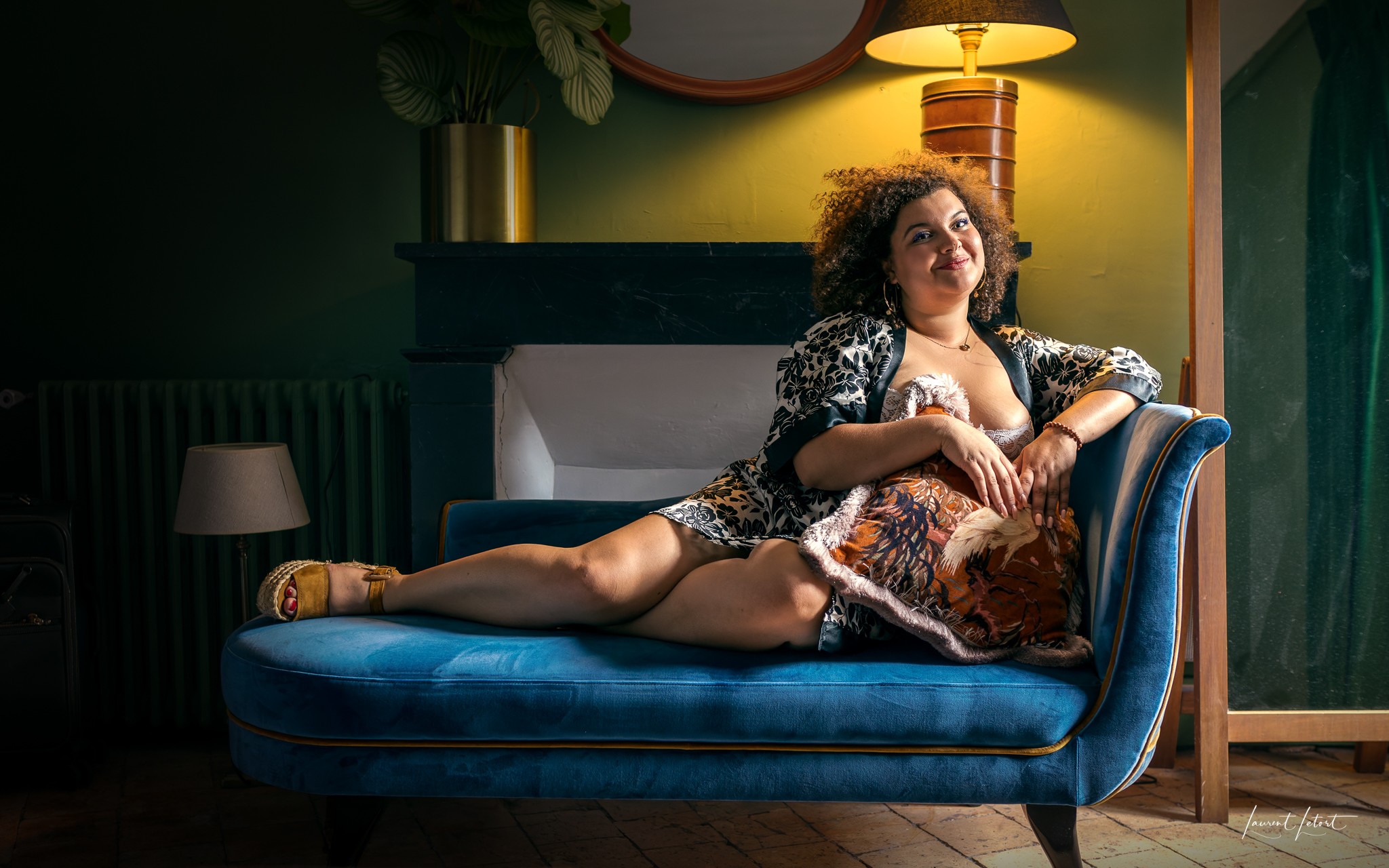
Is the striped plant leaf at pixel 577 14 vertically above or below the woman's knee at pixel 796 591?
above

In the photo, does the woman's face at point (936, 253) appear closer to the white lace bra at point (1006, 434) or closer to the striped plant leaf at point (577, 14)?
the white lace bra at point (1006, 434)

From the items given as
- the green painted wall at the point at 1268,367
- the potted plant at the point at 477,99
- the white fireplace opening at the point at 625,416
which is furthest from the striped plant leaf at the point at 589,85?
the green painted wall at the point at 1268,367

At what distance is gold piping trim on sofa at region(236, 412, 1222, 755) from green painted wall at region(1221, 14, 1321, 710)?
0.77m

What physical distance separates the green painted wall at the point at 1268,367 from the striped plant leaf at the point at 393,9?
176 cm

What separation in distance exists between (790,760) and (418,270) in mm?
1443

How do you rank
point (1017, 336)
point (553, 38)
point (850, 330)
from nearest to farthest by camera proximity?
point (850, 330), point (1017, 336), point (553, 38)

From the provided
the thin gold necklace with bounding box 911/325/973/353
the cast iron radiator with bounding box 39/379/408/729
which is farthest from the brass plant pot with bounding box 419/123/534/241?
the thin gold necklace with bounding box 911/325/973/353

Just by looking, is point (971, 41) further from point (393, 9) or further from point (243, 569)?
point (243, 569)

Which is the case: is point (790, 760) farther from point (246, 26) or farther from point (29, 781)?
point (246, 26)

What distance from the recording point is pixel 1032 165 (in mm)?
2619

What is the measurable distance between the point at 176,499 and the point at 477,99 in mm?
1265

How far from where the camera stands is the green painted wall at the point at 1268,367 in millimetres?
2215

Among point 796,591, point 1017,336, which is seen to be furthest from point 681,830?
point 1017,336

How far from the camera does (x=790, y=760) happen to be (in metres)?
1.60
